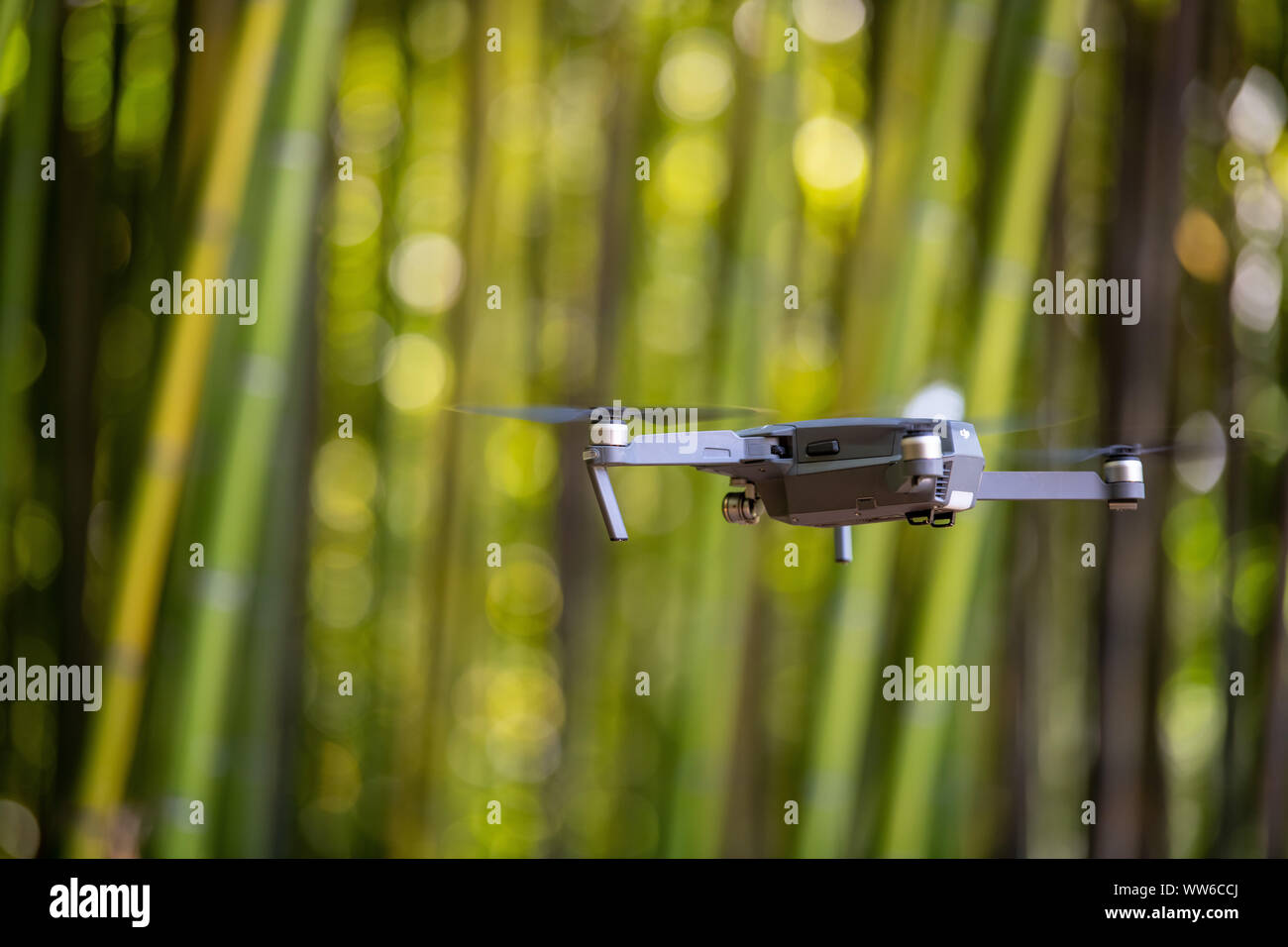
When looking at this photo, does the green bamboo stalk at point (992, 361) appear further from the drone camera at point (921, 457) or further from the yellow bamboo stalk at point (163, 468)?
the yellow bamboo stalk at point (163, 468)

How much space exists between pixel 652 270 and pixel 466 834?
4.34ft

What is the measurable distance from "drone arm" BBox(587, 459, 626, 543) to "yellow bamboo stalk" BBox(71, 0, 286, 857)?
164 cm

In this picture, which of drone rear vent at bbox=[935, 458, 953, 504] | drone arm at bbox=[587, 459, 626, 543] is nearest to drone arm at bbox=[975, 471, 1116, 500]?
drone rear vent at bbox=[935, 458, 953, 504]

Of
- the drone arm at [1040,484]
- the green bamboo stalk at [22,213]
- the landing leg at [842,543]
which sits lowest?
the landing leg at [842,543]

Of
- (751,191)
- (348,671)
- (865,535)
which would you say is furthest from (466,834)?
(751,191)

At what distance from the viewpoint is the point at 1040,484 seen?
5.34 feet

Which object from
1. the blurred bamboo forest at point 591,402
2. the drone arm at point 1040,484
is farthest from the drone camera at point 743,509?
the blurred bamboo forest at point 591,402

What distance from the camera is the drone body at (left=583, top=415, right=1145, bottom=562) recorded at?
4.53 feet

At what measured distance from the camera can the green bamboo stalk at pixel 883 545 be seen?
111 inches

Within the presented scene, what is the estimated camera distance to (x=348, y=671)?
9.34ft

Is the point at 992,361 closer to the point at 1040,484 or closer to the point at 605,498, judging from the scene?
the point at 1040,484

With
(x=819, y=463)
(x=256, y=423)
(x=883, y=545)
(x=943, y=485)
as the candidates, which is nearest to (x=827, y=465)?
(x=819, y=463)

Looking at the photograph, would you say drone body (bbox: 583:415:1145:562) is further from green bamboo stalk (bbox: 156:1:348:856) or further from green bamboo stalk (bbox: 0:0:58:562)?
green bamboo stalk (bbox: 0:0:58:562)

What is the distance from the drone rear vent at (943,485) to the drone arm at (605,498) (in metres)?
0.35
